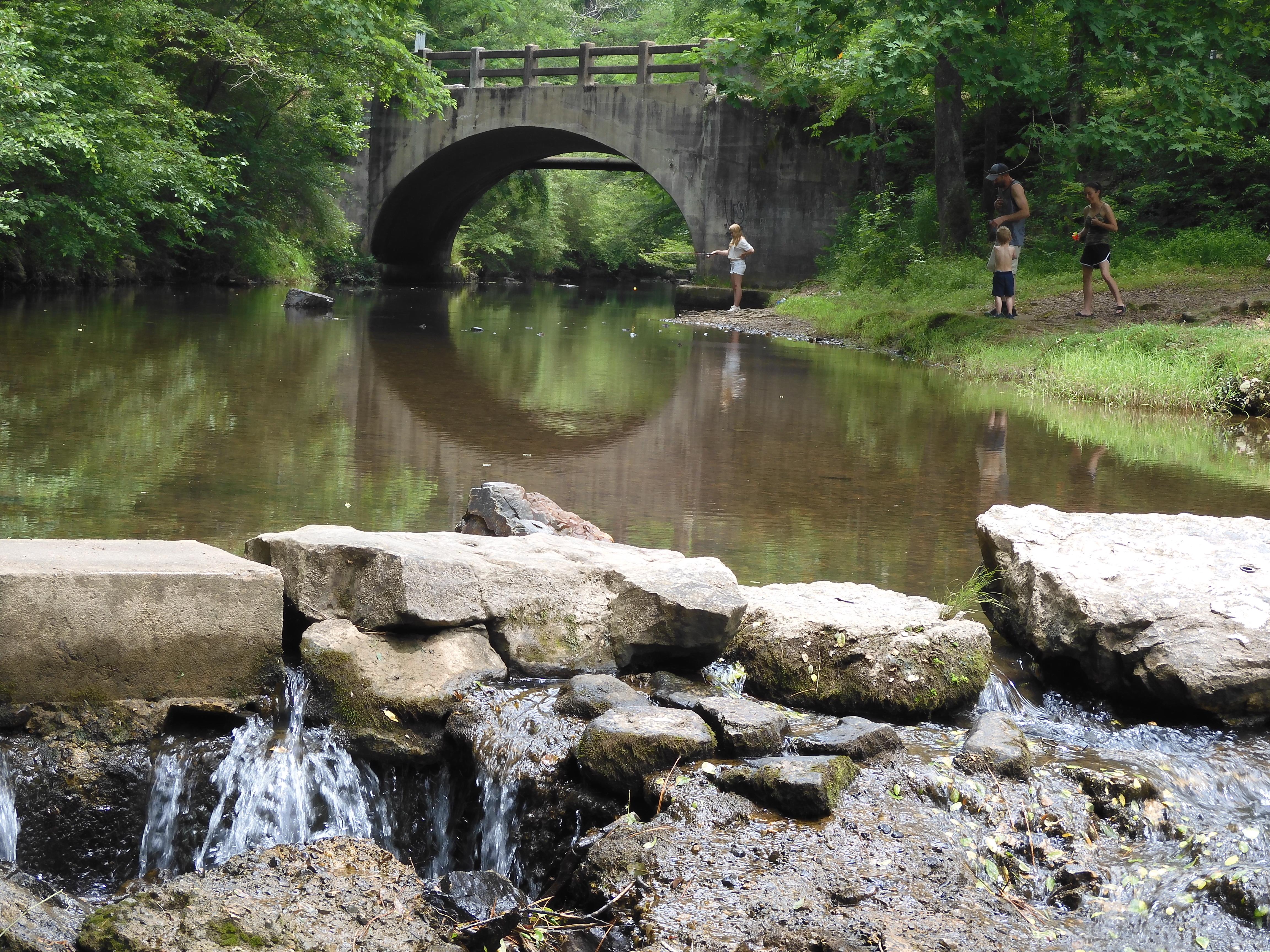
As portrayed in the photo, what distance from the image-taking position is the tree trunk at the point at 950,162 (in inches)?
680

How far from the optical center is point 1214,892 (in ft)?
9.71

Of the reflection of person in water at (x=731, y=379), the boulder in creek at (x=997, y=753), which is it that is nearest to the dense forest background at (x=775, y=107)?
the reflection of person in water at (x=731, y=379)

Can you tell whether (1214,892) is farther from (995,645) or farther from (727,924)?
(995,645)

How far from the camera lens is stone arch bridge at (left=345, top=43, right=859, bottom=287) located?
25.4 metres

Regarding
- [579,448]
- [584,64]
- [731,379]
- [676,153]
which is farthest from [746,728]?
[584,64]

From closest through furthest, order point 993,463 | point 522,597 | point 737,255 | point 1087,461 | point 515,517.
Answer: point 522,597
point 515,517
point 993,463
point 1087,461
point 737,255

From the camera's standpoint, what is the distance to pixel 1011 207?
15609 mm

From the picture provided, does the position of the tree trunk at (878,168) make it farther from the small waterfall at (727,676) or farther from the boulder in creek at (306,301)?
the small waterfall at (727,676)

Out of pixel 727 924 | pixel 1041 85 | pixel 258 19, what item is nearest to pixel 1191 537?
pixel 727 924

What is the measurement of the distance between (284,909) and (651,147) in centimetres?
2584

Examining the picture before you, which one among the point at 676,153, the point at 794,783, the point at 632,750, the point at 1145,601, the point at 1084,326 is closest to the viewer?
the point at 794,783

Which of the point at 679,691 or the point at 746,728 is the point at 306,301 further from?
the point at 746,728

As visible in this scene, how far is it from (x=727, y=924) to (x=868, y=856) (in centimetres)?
44

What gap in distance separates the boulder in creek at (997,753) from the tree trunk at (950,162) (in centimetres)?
1477
